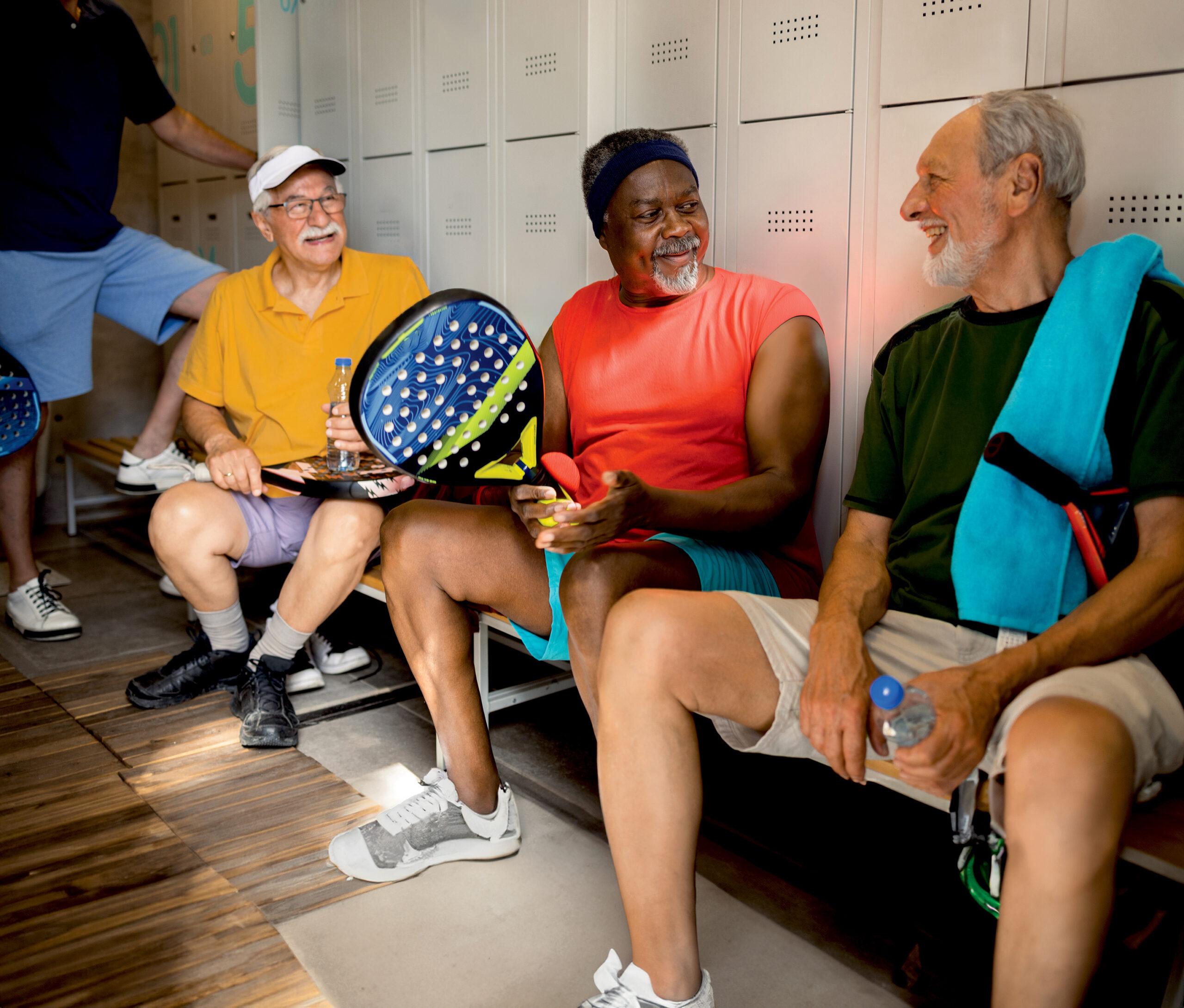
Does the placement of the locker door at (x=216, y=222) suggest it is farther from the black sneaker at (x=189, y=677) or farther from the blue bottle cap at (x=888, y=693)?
the blue bottle cap at (x=888, y=693)

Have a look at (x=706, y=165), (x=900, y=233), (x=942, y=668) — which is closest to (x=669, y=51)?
(x=706, y=165)

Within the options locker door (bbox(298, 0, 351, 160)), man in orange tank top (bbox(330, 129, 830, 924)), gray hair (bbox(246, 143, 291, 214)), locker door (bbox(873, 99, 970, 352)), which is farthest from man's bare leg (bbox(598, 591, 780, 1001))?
locker door (bbox(298, 0, 351, 160))

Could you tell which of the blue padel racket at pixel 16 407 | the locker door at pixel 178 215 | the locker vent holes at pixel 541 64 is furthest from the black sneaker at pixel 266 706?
the locker door at pixel 178 215

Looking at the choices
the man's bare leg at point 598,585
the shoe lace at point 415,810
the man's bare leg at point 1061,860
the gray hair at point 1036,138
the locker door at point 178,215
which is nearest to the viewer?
the man's bare leg at point 1061,860

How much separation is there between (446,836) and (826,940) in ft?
2.57

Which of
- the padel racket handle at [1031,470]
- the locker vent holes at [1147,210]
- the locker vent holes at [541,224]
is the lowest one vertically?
the padel racket handle at [1031,470]

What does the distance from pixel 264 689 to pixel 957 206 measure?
2069mm

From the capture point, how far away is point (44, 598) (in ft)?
11.9

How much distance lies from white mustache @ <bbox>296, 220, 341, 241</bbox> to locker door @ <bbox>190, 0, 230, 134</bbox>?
1.93 meters

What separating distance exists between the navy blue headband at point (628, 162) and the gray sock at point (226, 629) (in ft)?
5.07

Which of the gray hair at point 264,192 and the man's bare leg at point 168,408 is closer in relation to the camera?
the gray hair at point 264,192

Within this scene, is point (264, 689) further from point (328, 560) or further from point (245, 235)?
point (245, 235)

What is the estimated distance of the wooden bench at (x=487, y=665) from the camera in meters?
2.36

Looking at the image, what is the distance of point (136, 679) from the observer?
3.09m
